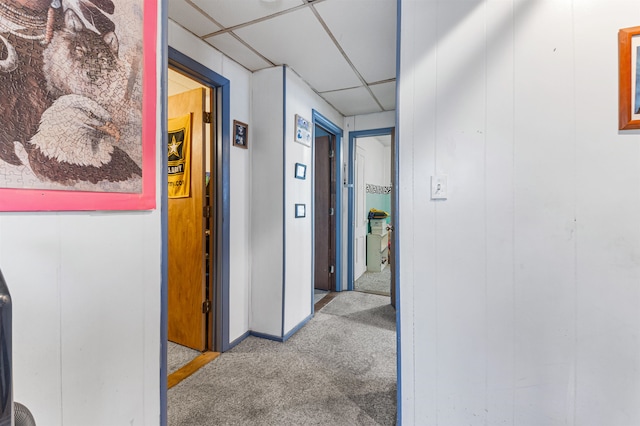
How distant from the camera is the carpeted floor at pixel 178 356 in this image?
2.09 meters

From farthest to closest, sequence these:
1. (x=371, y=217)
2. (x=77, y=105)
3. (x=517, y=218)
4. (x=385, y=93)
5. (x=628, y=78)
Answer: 1. (x=371, y=217)
2. (x=385, y=93)
3. (x=517, y=218)
4. (x=628, y=78)
5. (x=77, y=105)

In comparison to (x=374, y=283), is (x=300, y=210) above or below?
above

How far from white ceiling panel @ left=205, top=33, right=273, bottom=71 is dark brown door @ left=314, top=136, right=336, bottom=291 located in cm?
160

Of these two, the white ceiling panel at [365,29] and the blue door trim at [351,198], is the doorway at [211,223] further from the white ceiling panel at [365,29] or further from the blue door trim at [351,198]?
the blue door trim at [351,198]

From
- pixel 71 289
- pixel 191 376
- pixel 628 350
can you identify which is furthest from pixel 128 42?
pixel 628 350

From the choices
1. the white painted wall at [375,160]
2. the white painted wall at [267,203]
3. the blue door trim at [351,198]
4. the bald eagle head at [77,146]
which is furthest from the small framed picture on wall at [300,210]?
the white painted wall at [375,160]

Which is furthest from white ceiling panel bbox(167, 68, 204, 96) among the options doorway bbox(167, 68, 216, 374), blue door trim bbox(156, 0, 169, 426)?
blue door trim bbox(156, 0, 169, 426)

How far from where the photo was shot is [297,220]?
2699mm

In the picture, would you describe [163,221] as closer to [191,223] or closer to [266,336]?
[191,223]

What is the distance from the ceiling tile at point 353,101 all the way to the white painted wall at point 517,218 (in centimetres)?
175

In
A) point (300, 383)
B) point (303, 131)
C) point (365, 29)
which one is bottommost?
point (300, 383)

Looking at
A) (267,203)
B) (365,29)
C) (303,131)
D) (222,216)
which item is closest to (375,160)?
(303,131)

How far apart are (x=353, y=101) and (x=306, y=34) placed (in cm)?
145

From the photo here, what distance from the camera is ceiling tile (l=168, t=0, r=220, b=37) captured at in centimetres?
169
